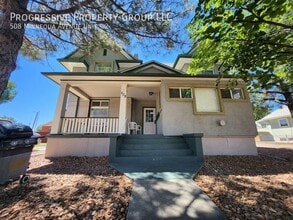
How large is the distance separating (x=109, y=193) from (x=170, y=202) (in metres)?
1.35

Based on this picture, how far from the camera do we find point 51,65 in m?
5.51

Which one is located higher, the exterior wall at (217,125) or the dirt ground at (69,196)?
the exterior wall at (217,125)

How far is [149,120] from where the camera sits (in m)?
12.0

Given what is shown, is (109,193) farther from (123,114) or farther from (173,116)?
(173,116)

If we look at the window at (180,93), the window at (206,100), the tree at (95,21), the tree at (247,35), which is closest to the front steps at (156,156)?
the window at (206,100)

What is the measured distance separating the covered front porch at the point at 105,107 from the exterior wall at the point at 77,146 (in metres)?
0.39

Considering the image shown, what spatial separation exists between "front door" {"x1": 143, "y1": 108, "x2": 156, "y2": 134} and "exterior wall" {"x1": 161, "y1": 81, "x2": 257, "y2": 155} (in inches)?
152

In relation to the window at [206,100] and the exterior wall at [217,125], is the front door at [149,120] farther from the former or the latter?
the window at [206,100]

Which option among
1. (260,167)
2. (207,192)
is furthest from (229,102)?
(207,192)

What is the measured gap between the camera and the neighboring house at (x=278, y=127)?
21497 millimetres

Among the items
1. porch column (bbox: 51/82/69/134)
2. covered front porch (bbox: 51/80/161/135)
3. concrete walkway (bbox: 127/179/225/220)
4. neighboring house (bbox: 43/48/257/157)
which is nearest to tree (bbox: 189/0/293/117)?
concrete walkway (bbox: 127/179/225/220)

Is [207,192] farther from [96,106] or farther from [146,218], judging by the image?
[96,106]

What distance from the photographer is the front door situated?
11.7 m

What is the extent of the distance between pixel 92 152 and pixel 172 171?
444 centimetres
